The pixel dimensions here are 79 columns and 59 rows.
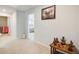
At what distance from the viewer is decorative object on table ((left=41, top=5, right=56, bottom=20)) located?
64.6 inches

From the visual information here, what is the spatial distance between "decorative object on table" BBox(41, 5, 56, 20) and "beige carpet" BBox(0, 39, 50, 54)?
0.48 metres

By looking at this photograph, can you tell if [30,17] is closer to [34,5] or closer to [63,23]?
[34,5]

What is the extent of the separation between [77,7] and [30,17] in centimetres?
76

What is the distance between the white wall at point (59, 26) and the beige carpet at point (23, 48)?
105 mm

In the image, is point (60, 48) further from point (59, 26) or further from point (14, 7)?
point (14, 7)

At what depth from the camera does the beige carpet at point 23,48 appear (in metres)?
1.64

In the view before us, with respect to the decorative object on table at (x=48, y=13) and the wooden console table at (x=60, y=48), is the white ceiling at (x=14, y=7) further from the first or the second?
the wooden console table at (x=60, y=48)

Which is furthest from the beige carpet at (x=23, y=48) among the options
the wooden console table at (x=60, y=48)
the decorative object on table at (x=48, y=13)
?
the decorative object on table at (x=48, y=13)

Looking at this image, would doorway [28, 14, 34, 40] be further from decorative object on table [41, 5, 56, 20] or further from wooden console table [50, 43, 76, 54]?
wooden console table [50, 43, 76, 54]

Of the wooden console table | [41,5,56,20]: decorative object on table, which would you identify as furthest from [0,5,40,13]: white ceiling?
the wooden console table
